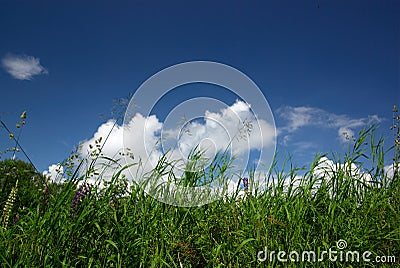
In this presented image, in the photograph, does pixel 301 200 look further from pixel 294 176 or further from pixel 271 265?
pixel 271 265

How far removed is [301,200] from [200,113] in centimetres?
122

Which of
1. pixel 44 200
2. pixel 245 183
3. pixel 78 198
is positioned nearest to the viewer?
pixel 78 198

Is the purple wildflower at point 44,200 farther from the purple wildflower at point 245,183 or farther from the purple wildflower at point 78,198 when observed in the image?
the purple wildflower at point 245,183

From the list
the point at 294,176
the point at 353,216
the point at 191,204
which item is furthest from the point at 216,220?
the point at 353,216

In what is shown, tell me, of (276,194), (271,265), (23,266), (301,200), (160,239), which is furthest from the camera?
(276,194)

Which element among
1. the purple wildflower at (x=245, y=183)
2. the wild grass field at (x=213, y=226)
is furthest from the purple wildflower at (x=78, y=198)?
the purple wildflower at (x=245, y=183)

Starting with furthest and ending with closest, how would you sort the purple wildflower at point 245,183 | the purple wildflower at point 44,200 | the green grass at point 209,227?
the purple wildflower at point 245,183
the purple wildflower at point 44,200
the green grass at point 209,227

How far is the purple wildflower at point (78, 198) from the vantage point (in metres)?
2.97

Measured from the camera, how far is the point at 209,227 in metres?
3.40

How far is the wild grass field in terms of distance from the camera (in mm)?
2820

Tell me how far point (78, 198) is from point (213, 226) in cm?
116

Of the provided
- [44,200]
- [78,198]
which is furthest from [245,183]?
[44,200]

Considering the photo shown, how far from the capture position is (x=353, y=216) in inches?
138

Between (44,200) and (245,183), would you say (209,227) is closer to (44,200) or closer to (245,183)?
(245,183)
